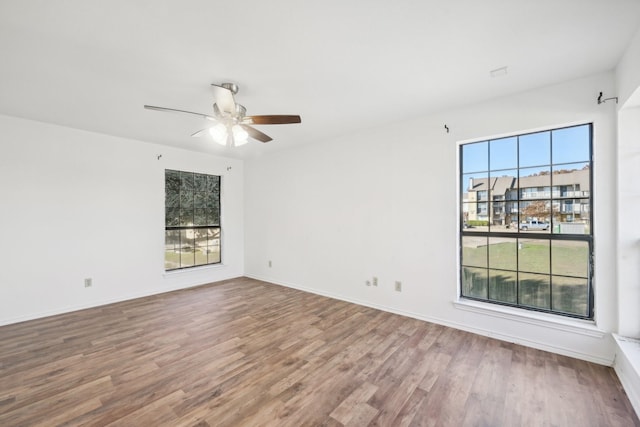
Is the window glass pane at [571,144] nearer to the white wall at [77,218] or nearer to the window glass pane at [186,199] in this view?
the white wall at [77,218]

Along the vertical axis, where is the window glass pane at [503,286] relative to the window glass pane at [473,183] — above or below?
below

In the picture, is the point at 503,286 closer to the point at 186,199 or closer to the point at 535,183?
the point at 535,183

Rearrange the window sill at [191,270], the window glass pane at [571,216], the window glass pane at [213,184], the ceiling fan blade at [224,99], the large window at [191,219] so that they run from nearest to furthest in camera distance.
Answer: the ceiling fan blade at [224,99] → the window glass pane at [571,216] → the window sill at [191,270] → the large window at [191,219] → the window glass pane at [213,184]

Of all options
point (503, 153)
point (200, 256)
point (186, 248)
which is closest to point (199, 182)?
point (186, 248)

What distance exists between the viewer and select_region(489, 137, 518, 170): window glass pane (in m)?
2.90

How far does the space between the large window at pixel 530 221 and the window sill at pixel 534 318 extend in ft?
0.32

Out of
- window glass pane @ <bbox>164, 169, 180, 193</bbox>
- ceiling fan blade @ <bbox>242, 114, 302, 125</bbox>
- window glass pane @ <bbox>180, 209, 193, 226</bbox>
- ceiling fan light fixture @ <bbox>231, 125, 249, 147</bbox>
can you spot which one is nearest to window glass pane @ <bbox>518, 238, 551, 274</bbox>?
ceiling fan blade @ <bbox>242, 114, 302, 125</bbox>

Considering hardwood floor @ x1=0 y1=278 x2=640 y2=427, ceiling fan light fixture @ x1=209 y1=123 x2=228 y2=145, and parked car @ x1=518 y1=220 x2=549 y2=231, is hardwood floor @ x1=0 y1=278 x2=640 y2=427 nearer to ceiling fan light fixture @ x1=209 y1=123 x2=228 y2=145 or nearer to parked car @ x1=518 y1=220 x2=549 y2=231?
parked car @ x1=518 y1=220 x2=549 y2=231

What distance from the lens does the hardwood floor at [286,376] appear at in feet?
5.84

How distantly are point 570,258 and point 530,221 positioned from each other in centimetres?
47

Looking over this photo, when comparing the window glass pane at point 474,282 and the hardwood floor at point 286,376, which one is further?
the window glass pane at point 474,282

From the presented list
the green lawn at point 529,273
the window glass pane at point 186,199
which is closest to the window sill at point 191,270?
the window glass pane at point 186,199

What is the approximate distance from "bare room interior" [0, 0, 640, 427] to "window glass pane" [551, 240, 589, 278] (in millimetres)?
16

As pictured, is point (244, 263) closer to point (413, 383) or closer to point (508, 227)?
point (413, 383)
